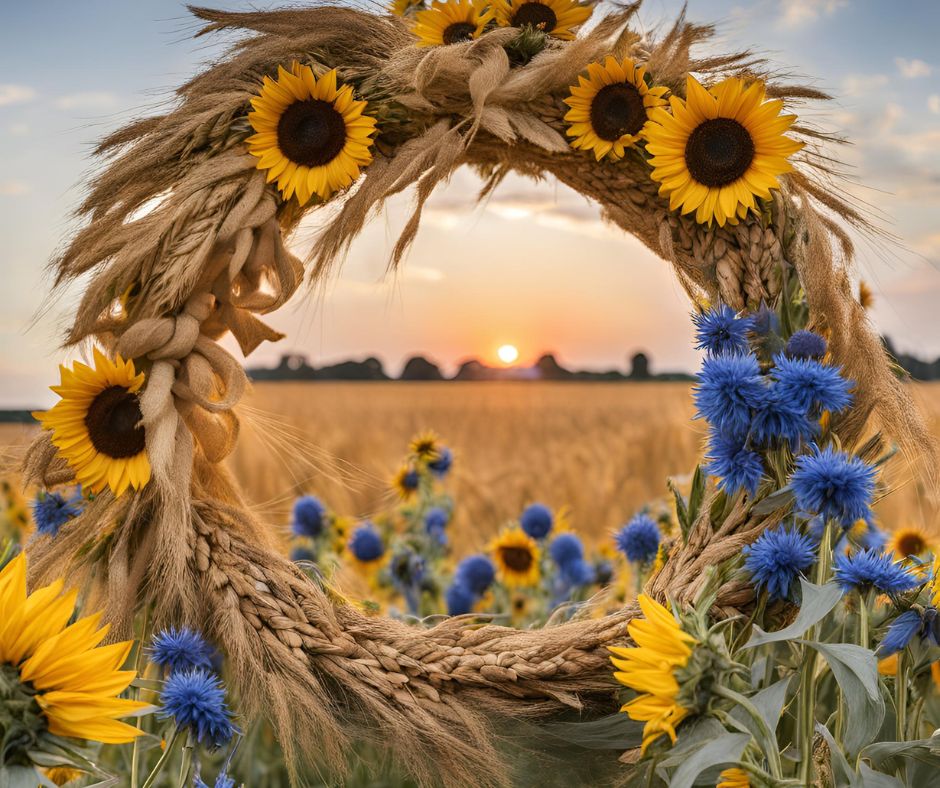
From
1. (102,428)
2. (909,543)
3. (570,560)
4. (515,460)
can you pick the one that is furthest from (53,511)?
(515,460)

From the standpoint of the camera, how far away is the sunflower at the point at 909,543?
1.53 metres

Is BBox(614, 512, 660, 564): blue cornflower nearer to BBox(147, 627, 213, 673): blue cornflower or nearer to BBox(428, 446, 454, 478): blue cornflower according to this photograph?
BBox(428, 446, 454, 478): blue cornflower

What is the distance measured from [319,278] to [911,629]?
2.26 ft

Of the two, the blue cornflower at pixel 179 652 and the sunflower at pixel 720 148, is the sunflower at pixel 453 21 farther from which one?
the blue cornflower at pixel 179 652

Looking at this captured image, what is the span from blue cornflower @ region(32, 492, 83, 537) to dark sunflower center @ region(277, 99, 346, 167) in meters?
0.48

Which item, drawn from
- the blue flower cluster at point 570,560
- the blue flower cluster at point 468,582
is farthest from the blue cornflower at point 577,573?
the blue flower cluster at point 468,582

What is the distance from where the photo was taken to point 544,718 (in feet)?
2.97

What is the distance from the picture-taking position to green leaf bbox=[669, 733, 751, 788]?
614 millimetres

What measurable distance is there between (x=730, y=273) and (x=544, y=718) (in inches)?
19.8

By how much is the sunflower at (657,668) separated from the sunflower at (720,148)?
0.49 m

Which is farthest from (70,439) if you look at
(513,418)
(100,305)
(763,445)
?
(513,418)

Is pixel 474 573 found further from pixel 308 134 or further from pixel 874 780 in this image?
pixel 874 780

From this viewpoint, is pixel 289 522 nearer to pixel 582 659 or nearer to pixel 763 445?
pixel 582 659

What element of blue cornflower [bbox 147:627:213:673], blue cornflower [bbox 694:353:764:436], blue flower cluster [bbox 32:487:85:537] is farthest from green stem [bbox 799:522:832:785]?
blue flower cluster [bbox 32:487:85:537]
